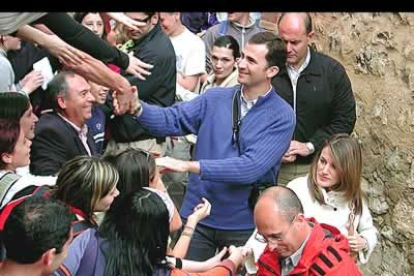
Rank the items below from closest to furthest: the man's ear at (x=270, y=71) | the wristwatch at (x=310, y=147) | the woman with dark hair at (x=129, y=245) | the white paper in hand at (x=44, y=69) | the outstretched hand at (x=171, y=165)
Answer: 1. the woman with dark hair at (x=129, y=245)
2. the outstretched hand at (x=171, y=165)
3. the man's ear at (x=270, y=71)
4. the wristwatch at (x=310, y=147)
5. the white paper in hand at (x=44, y=69)

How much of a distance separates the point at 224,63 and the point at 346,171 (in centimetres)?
188

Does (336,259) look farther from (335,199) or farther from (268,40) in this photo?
(268,40)

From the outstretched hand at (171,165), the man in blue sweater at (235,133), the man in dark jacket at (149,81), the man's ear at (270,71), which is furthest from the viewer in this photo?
the man in dark jacket at (149,81)

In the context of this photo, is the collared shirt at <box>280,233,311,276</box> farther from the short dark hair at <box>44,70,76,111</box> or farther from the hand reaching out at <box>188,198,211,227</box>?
the short dark hair at <box>44,70,76,111</box>

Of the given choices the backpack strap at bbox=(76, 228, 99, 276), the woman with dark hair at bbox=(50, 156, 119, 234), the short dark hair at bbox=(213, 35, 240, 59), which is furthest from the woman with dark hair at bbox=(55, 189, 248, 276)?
the short dark hair at bbox=(213, 35, 240, 59)

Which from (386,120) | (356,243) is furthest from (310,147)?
(356,243)

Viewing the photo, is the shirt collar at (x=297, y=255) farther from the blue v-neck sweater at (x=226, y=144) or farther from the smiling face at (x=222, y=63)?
the smiling face at (x=222, y=63)

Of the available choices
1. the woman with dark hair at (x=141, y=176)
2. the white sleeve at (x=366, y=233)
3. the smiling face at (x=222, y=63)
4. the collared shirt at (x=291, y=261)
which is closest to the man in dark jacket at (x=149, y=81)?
the smiling face at (x=222, y=63)

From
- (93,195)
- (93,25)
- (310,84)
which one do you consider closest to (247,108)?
(310,84)

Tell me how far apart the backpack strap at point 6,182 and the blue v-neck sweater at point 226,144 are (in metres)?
0.86

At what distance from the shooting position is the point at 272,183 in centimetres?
433

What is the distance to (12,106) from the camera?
3871 mm

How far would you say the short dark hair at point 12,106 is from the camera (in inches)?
151

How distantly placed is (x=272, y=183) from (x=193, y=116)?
604 mm
